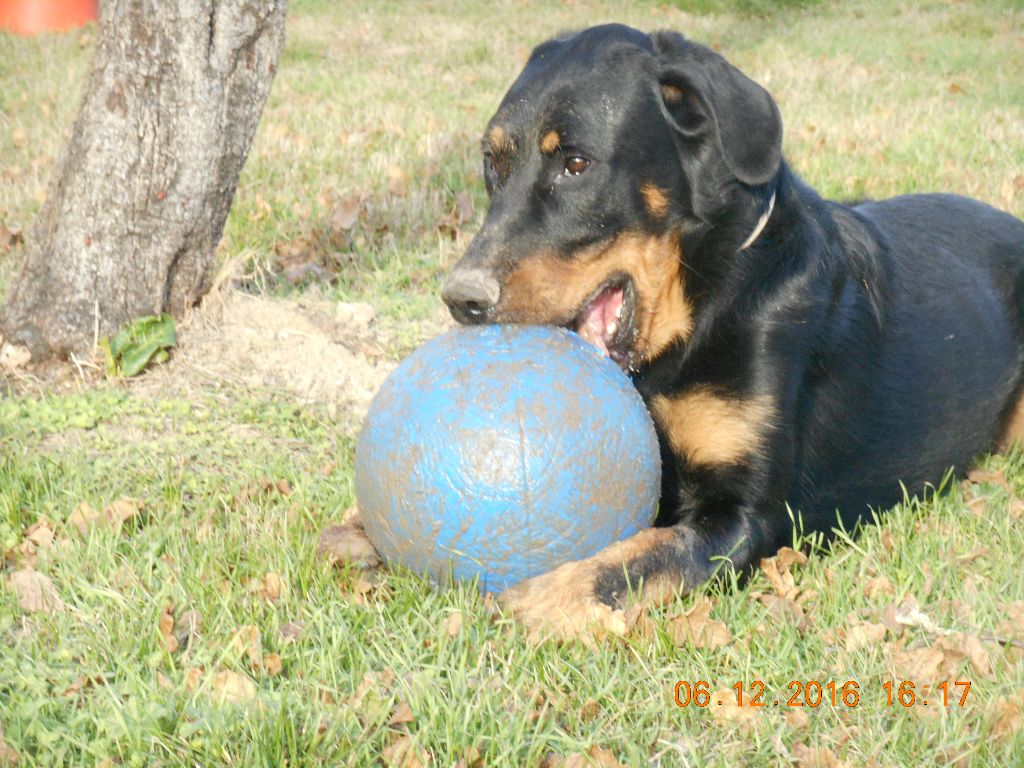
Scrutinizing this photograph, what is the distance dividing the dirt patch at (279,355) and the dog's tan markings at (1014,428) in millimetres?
2725

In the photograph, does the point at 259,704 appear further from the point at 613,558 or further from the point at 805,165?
the point at 805,165

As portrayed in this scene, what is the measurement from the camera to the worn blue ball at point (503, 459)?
313 cm

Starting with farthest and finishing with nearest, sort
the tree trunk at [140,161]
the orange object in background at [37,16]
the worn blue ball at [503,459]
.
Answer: the orange object in background at [37,16] → the tree trunk at [140,161] → the worn blue ball at [503,459]

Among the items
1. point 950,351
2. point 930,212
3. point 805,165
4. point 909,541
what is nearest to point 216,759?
point 909,541

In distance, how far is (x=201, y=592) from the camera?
132 inches

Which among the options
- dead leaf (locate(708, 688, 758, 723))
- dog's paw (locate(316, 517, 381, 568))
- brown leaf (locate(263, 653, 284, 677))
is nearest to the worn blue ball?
dog's paw (locate(316, 517, 381, 568))

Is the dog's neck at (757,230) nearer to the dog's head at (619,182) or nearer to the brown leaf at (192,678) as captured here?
the dog's head at (619,182)

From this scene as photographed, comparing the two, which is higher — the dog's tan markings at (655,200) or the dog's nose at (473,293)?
the dog's tan markings at (655,200)

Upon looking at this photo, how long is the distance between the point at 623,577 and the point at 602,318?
3.18 ft

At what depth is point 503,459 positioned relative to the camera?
10.2 ft

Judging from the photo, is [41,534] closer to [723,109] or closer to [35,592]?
[35,592]

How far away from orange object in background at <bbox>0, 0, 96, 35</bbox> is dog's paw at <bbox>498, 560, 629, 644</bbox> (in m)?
13.8

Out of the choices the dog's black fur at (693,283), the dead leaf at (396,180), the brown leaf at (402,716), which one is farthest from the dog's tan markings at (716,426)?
the dead leaf at (396,180)

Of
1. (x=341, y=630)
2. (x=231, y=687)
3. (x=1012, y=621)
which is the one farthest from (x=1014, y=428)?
(x=231, y=687)
